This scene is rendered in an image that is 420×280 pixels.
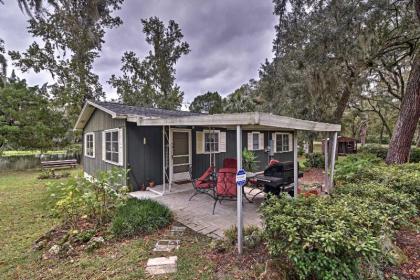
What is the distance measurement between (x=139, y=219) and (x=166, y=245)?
811 millimetres

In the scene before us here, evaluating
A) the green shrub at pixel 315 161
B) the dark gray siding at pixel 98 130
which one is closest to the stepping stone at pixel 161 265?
A: the dark gray siding at pixel 98 130

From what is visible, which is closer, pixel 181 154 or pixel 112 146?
pixel 112 146

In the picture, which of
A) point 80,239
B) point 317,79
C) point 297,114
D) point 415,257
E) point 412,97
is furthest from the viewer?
point 297,114

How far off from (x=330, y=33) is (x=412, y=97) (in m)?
3.01

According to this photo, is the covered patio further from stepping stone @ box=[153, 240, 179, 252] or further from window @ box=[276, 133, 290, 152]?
window @ box=[276, 133, 290, 152]

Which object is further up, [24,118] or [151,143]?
[24,118]

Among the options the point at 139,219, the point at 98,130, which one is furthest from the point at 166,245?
the point at 98,130

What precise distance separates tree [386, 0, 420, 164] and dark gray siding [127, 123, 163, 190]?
7.26 meters

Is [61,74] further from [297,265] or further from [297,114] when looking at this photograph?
[297,265]

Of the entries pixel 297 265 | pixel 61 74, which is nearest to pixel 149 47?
pixel 61 74

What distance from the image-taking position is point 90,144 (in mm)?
9422

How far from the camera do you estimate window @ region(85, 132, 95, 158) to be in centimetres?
888

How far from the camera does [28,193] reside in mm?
7348

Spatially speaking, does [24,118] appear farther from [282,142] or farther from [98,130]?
[282,142]
